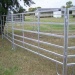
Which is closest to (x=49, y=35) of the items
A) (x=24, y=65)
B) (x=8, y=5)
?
(x=24, y=65)

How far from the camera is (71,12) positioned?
18.2 feet

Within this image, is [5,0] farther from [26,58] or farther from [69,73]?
[69,73]

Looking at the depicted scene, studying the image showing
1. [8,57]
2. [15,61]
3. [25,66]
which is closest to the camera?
[25,66]

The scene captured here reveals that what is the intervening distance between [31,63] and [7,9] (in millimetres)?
8284

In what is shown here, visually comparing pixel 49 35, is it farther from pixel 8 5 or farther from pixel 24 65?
pixel 8 5

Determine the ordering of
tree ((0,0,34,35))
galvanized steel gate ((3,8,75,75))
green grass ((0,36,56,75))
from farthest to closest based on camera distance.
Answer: tree ((0,0,34,35)) < green grass ((0,36,56,75)) < galvanized steel gate ((3,8,75,75))

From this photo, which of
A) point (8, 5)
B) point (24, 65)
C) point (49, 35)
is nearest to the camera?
point (49, 35)

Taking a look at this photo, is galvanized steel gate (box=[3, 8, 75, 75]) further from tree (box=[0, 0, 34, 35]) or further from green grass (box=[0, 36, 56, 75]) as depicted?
tree (box=[0, 0, 34, 35])

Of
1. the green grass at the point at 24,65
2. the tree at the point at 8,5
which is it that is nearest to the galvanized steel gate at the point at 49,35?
the green grass at the point at 24,65

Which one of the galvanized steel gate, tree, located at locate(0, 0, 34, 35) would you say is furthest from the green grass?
tree, located at locate(0, 0, 34, 35)

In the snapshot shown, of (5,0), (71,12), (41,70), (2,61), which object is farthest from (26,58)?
(5,0)

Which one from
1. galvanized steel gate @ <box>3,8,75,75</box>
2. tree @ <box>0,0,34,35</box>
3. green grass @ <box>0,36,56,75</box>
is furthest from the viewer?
tree @ <box>0,0,34,35</box>

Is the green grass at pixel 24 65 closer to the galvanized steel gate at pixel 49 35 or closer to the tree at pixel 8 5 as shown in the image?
the galvanized steel gate at pixel 49 35

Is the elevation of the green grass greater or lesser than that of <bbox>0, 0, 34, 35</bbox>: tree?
lesser
